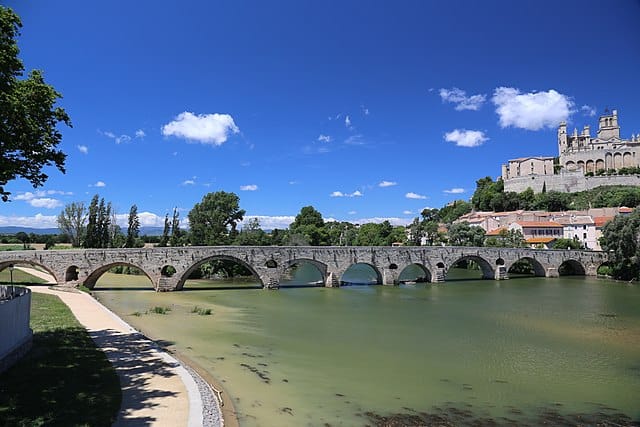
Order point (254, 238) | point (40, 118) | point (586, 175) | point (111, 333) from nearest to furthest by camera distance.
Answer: point (40, 118), point (111, 333), point (254, 238), point (586, 175)

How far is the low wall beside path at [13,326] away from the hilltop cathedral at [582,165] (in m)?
88.4

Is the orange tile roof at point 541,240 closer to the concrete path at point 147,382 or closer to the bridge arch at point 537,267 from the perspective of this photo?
the bridge arch at point 537,267

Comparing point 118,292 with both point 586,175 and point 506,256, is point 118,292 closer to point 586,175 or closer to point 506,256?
point 506,256

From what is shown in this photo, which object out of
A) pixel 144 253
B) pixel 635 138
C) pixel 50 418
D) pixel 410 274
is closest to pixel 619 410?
pixel 50 418

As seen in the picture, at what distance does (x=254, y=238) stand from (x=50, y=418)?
46.0 m

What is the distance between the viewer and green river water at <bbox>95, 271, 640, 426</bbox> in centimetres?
1018

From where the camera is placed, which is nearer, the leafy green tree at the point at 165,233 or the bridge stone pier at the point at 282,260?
the bridge stone pier at the point at 282,260

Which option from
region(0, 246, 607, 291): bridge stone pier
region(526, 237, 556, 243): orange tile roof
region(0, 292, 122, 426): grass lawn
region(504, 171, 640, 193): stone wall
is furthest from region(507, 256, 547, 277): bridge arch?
region(504, 171, 640, 193): stone wall

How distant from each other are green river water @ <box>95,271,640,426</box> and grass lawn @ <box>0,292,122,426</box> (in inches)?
112

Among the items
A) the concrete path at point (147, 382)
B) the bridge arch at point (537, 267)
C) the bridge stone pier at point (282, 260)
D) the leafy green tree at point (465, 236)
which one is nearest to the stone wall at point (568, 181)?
the leafy green tree at point (465, 236)

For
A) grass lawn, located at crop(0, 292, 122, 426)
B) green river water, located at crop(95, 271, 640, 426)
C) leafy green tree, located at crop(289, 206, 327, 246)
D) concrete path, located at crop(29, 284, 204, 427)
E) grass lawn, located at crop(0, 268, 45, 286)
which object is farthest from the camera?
leafy green tree, located at crop(289, 206, 327, 246)

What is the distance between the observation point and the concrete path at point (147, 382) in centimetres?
736

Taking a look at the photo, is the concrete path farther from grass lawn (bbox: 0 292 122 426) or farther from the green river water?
the green river water

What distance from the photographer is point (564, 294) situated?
31.6m
